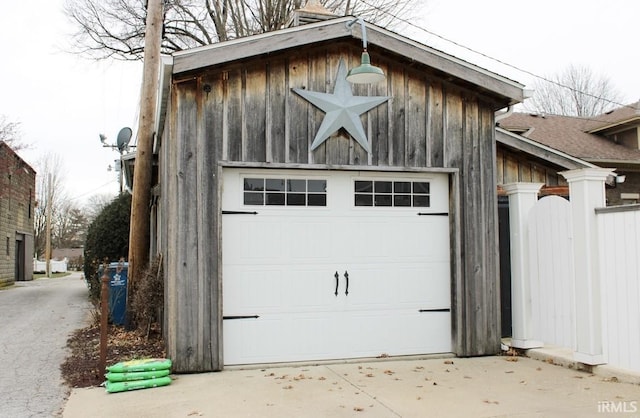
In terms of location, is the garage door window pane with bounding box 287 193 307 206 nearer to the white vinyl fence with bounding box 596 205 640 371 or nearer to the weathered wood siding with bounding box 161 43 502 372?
the weathered wood siding with bounding box 161 43 502 372

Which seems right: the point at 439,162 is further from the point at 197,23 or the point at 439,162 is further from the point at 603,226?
the point at 197,23

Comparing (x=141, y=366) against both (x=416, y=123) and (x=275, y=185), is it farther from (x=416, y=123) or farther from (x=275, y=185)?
(x=416, y=123)

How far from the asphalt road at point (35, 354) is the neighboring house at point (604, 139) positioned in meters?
13.0

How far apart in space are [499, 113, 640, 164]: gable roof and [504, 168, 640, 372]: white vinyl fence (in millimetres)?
10776

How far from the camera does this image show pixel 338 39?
281 inches

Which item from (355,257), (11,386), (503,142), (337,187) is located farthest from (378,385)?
(503,142)

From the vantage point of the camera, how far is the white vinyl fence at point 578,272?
19.2 feet

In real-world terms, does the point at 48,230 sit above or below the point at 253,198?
above

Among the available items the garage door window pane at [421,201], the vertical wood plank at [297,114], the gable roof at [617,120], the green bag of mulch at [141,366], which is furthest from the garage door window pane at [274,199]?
the gable roof at [617,120]

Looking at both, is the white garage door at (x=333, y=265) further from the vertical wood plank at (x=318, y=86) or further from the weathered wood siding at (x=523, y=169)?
the weathered wood siding at (x=523, y=169)

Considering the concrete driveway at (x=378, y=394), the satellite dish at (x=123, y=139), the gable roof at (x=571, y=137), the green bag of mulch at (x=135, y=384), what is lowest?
the concrete driveway at (x=378, y=394)

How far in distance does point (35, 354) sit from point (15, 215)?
75.3 feet

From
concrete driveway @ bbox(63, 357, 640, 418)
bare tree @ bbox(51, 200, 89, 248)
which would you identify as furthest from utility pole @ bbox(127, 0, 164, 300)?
bare tree @ bbox(51, 200, 89, 248)

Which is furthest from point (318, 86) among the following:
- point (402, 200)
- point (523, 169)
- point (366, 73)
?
point (523, 169)
